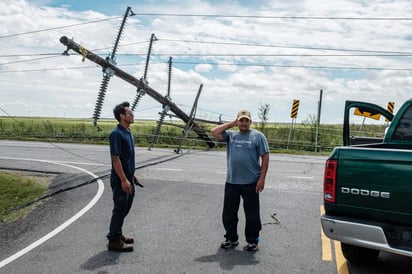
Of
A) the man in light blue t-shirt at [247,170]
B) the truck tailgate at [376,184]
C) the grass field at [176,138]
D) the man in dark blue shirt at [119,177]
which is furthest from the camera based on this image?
the grass field at [176,138]

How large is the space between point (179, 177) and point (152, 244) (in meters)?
5.69

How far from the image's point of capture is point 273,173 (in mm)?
12555

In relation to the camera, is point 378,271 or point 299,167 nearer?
point 378,271

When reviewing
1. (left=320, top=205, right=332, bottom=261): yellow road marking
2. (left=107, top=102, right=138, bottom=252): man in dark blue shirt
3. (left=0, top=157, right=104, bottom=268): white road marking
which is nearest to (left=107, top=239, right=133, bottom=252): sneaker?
(left=107, top=102, right=138, bottom=252): man in dark blue shirt

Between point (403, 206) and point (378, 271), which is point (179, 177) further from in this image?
point (403, 206)

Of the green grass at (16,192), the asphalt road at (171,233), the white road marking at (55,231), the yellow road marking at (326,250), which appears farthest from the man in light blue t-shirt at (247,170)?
the green grass at (16,192)

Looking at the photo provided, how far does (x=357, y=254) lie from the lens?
502 centimetres

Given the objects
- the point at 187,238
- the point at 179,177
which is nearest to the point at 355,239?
the point at 187,238

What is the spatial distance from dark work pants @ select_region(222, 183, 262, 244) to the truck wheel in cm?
111

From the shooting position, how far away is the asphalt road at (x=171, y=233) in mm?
5078

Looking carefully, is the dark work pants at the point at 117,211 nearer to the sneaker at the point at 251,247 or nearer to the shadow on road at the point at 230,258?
the shadow on road at the point at 230,258

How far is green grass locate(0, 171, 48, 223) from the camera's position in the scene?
7715 millimetres

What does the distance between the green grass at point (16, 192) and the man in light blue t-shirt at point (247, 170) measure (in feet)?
12.6

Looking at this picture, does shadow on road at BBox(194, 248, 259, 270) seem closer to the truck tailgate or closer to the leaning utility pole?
the truck tailgate
